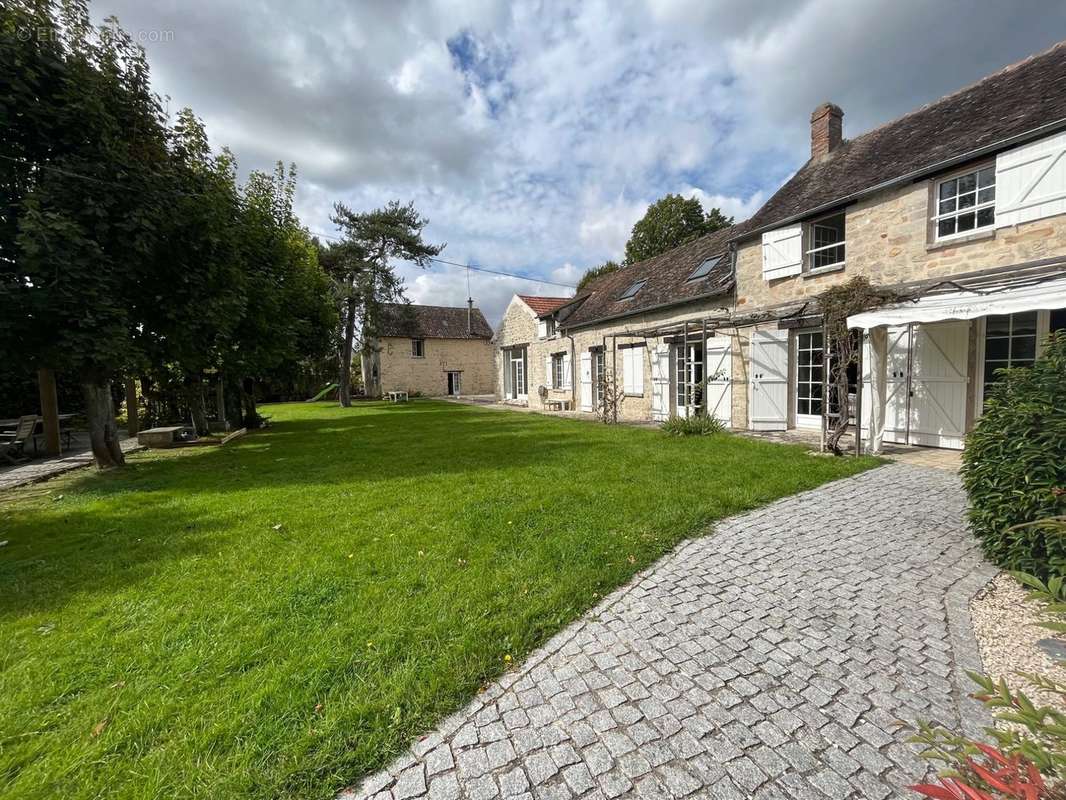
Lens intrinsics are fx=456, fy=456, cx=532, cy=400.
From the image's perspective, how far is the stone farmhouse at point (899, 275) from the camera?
21.0 ft

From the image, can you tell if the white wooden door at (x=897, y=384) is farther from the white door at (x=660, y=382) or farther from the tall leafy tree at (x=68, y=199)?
the tall leafy tree at (x=68, y=199)

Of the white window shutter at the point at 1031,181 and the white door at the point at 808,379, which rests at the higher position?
the white window shutter at the point at 1031,181

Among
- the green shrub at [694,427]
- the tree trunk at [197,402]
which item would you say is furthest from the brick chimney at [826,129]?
the tree trunk at [197,402]

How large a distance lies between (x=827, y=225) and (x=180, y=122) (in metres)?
12.7

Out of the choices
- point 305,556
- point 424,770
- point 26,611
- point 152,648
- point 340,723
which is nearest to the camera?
point 424,770

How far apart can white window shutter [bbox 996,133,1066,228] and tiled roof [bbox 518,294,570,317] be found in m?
14.3

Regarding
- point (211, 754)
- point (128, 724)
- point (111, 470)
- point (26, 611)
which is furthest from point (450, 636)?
point (111, 470)

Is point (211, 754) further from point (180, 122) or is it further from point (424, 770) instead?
point (180, 122)

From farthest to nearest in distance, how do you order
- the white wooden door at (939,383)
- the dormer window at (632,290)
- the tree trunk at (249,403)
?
the dormer window at (632,290)
the tree trunk at (249,403)
the white wooden door at (939,383)

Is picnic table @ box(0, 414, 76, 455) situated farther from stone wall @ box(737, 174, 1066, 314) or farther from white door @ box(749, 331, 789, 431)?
stone wall @ box(737, 174, 1066, 314)

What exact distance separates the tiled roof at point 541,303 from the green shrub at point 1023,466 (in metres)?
17.0

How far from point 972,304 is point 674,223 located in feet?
87.9

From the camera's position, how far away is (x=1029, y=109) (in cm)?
679

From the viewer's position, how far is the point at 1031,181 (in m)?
6.32
